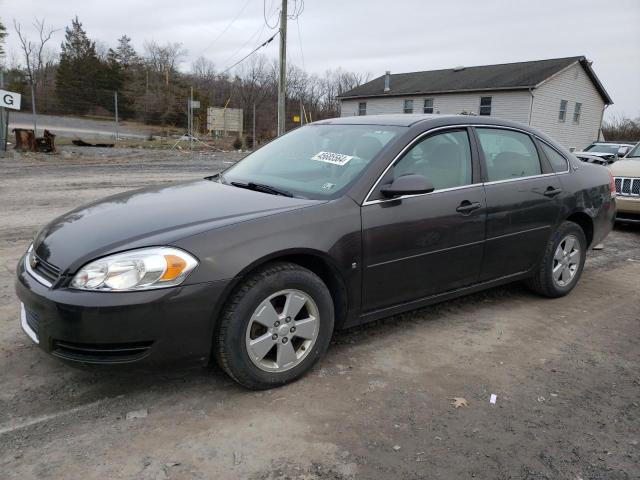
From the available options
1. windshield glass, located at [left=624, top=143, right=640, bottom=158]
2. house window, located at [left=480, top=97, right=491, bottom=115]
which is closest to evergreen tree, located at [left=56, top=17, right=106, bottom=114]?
house window, located at [left=480, top=97, right=491, bottom=115]

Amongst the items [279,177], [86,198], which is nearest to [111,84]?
[86,198]

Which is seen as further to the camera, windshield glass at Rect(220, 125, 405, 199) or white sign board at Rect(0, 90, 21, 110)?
white sign board at Rect(0, 90, 21, 110)

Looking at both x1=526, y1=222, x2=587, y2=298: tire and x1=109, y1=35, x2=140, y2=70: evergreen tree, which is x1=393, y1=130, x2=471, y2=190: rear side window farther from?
x1=109, y1=35, x2=140, y2=70: evergreen tree

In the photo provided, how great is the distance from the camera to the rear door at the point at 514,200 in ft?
13.3

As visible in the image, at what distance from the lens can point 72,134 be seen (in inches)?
1138

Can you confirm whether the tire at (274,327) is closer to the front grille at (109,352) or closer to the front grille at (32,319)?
the front grille at (109,352)

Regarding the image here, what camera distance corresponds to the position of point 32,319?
2818 mm

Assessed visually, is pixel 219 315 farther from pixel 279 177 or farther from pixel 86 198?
pixel 86 198

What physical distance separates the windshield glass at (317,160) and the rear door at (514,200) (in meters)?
0.92

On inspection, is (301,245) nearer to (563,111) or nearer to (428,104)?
(563,111)

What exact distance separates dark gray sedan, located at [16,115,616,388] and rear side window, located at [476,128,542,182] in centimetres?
1

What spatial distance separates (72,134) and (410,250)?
29.7 m

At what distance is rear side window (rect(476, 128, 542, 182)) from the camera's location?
13.5ft

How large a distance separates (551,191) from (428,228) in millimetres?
1562
